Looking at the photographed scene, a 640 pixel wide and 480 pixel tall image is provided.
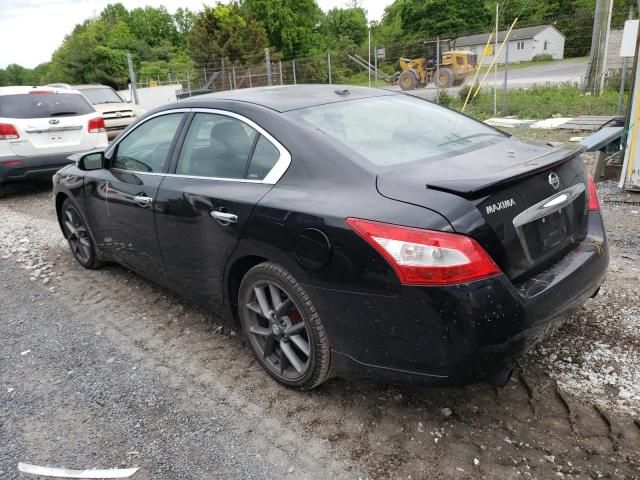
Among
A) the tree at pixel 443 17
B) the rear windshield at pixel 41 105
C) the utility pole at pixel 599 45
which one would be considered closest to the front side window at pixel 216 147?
the rear windshield at pixel 41 105

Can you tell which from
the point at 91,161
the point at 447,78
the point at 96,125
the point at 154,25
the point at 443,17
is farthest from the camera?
Result: the point at 154,25

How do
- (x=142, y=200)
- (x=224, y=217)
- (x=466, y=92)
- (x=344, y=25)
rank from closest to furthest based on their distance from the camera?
(x=224, y=217) < (x=142, y=200) < (x=466, y=92) < (x=344, y=25)

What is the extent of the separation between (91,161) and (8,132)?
4.65 m

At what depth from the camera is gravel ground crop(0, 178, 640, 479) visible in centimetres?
240

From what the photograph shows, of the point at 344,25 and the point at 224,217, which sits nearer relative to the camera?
the point at 224,217

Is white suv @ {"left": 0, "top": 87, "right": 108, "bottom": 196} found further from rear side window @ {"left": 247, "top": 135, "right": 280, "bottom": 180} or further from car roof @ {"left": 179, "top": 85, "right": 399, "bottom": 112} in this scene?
rear side window @ {"left": 247, "top": 135, "right": 280, "bottom": 180}

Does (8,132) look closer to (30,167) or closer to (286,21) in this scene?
(30,167)

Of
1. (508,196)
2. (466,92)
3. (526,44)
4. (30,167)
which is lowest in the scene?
(30,167)

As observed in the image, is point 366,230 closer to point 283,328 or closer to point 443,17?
point 283,328

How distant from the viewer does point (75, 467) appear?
98.7 inches

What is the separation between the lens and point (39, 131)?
26.7 feet

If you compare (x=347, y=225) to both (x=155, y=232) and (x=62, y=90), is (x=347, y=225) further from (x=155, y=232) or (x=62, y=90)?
(x=62, y=90)

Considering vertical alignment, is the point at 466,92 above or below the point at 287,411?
above

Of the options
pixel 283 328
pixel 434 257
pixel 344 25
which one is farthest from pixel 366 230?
pixel 344 25
